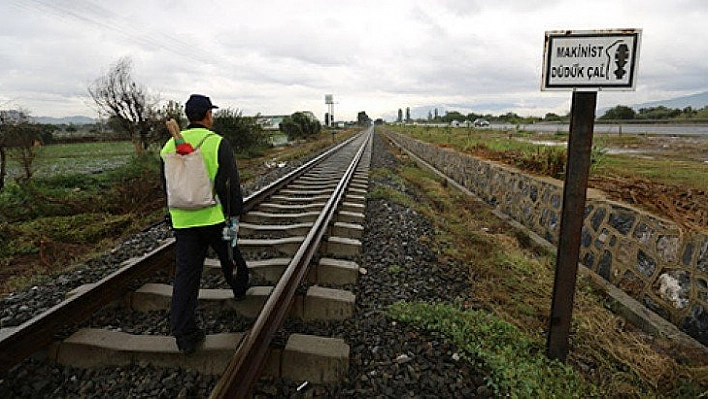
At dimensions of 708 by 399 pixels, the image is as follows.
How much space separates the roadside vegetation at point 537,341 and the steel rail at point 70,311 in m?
2.36

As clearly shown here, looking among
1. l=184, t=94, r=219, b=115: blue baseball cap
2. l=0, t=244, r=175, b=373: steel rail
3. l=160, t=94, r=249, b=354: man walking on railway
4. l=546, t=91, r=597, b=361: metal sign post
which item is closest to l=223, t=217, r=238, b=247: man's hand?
l=160, t=94, r=249, b=354: man walking on railway

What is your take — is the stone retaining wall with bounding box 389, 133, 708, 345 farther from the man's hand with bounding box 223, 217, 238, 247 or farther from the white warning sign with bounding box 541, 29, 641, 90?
the man's hand with bounding box 223, 217, 238, 247

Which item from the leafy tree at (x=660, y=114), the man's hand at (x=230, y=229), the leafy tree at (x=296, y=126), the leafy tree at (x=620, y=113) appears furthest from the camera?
the leafy tree at (x=296, y=126)

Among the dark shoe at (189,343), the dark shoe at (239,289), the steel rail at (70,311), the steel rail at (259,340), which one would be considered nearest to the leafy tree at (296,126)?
the steel rail at (70,311)

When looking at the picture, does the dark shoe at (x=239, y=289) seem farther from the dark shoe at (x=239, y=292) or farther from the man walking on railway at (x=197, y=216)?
the man walking on railway at (x=197, y=216)

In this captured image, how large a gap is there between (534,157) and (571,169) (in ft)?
17.8

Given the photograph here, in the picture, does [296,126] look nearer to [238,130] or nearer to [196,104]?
[238,130]

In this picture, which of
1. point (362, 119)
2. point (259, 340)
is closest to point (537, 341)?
point (259, 340)

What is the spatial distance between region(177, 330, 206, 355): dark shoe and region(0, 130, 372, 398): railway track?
1.8 inches

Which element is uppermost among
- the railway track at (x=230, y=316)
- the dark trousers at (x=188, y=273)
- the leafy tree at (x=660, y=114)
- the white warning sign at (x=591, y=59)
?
the leafy tree at (x=660, y=114)

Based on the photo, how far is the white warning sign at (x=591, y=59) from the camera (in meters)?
2.25

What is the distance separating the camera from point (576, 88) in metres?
2.38

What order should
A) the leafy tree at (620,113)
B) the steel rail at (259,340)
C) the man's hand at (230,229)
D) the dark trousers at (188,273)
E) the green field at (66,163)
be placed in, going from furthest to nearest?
the leafy tree at (620,113) → the green field at (66,163) → the man's hand at (230,229) → the dark trousers at (188,273) → the steel rail at (259,340)

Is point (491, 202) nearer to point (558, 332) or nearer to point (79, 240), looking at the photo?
point (558, 332)
